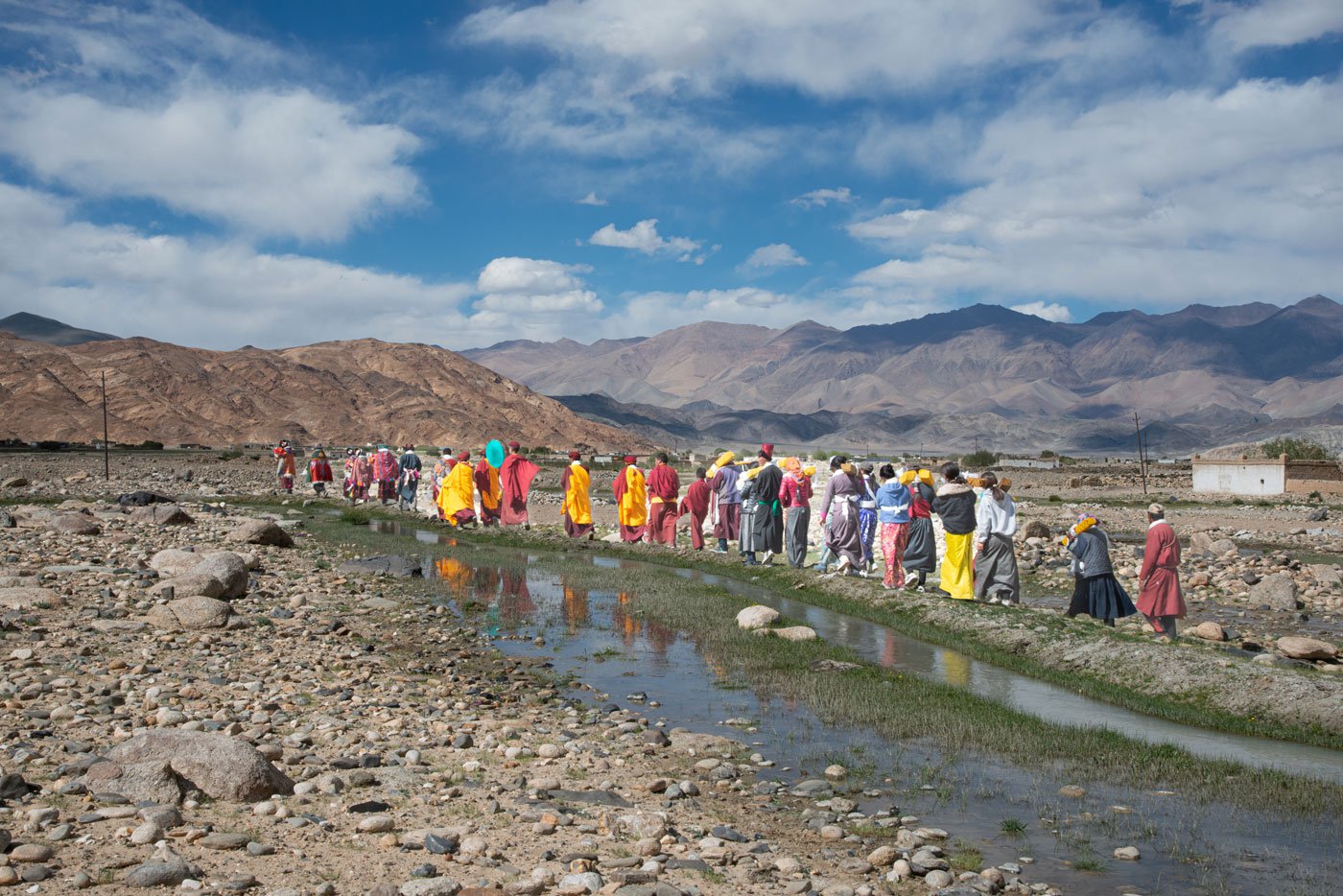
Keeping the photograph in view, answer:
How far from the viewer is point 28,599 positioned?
39.8ft

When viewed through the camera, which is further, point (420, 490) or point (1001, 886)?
A: point (420, 490)

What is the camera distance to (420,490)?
4100 centimetres

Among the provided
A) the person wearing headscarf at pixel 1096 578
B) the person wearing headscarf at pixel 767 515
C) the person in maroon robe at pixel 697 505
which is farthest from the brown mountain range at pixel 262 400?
the person wearing headscarf at pixel 1096 578

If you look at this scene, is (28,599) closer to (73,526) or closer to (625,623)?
(625,623)

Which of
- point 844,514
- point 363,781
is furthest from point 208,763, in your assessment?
point 844,514

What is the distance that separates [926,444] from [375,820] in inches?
5928

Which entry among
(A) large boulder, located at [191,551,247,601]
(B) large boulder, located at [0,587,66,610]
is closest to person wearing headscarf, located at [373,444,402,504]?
(A) large boulder, located at [191,551,247,601]

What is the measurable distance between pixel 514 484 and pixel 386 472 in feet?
30.0

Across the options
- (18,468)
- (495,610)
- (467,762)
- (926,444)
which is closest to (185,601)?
(495,610)

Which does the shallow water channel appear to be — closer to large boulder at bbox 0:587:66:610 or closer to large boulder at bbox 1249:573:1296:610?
large boulder at bbox 0:587:66:610

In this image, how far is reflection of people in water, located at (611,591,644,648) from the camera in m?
13.2

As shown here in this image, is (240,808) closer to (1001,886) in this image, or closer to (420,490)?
(1001,886)

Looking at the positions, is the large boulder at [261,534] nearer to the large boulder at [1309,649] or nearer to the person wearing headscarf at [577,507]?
the person wearing headscarf at [577,507]

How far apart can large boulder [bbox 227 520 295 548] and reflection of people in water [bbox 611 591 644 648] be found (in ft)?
27.2
